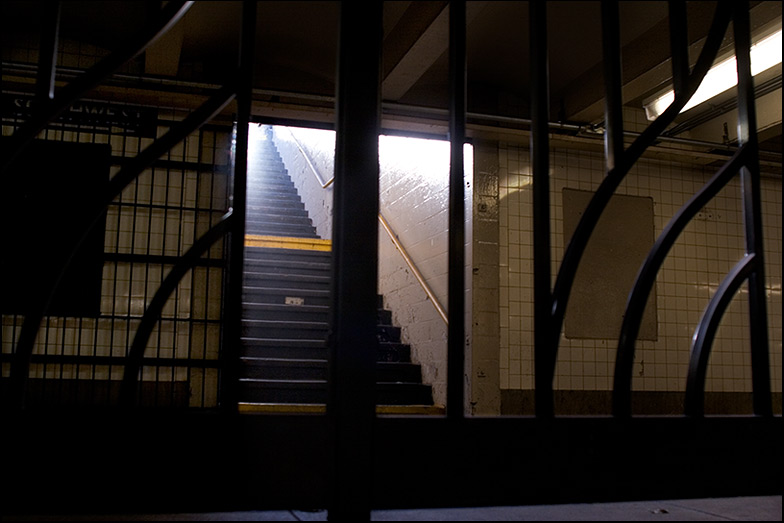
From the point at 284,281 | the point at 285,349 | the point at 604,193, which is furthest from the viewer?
the point at 284,281

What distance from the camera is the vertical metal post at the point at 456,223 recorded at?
4.51 ft

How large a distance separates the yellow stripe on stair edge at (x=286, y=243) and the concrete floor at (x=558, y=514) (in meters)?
5.65

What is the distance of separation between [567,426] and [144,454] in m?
0.85

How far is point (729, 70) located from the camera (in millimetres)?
4969

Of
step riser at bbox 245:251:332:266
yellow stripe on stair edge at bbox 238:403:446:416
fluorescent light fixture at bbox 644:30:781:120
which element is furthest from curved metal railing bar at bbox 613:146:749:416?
step riser at bbox 245:251:332:266

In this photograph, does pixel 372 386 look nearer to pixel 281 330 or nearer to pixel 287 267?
pixel 281 330

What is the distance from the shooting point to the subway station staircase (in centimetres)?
552

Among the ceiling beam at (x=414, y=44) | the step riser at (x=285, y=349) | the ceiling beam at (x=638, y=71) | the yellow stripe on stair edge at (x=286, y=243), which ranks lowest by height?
the step riser at (x=285, y=349)

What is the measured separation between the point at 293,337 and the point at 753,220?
16.5 feet

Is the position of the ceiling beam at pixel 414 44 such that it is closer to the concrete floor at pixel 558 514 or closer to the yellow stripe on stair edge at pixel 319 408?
the yellow stripe on stair edge at pixel 319 408

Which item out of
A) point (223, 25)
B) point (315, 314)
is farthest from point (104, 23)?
point (315, 314)

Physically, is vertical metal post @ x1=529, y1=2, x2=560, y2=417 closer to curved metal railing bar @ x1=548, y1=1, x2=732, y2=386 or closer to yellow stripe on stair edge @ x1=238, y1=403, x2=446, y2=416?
curved metal railing bar @ x1=548, y1=1, x2=732, y2=386

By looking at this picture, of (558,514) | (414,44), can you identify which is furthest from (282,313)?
(558,514)

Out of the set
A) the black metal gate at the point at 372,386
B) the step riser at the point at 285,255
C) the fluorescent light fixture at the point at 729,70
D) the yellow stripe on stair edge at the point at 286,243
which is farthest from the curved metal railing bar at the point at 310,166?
the black metal gate at the point at 372,386
